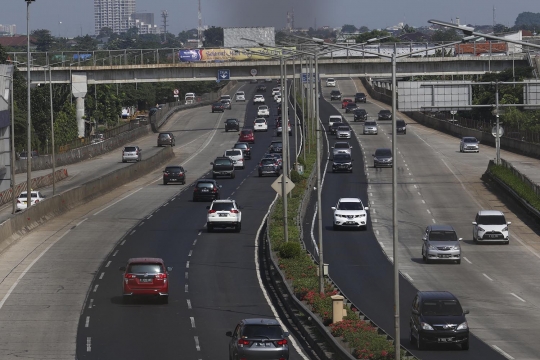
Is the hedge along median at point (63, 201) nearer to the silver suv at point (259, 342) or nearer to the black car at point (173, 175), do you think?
the black car at point (173, 175)

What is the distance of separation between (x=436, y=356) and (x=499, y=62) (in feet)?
347

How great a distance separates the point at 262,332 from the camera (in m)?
25.7

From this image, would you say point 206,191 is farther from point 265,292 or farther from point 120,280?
point 265,292

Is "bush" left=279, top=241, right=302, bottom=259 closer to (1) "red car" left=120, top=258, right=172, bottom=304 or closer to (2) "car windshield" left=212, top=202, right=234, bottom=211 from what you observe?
(1) "red car" left=120, top=258, right=172, bottom=304

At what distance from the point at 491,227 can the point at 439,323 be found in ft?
84.6

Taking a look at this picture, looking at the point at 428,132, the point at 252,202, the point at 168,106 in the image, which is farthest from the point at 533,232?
the point at 168,106

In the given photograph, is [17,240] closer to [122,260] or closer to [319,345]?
[122,260]

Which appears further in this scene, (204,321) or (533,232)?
(533,232)

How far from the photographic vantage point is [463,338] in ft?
94.8

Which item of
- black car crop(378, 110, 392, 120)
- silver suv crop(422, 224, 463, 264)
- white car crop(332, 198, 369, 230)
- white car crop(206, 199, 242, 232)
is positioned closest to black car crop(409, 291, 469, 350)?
silver suv crop(422, 224, 463, 264)

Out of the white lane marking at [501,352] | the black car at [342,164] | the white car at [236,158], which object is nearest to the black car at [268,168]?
the black car at [342,164]

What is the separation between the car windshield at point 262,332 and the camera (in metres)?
25.5

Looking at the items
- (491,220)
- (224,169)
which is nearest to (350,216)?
(491,220)

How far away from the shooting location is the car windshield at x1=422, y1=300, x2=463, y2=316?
29.3 m
